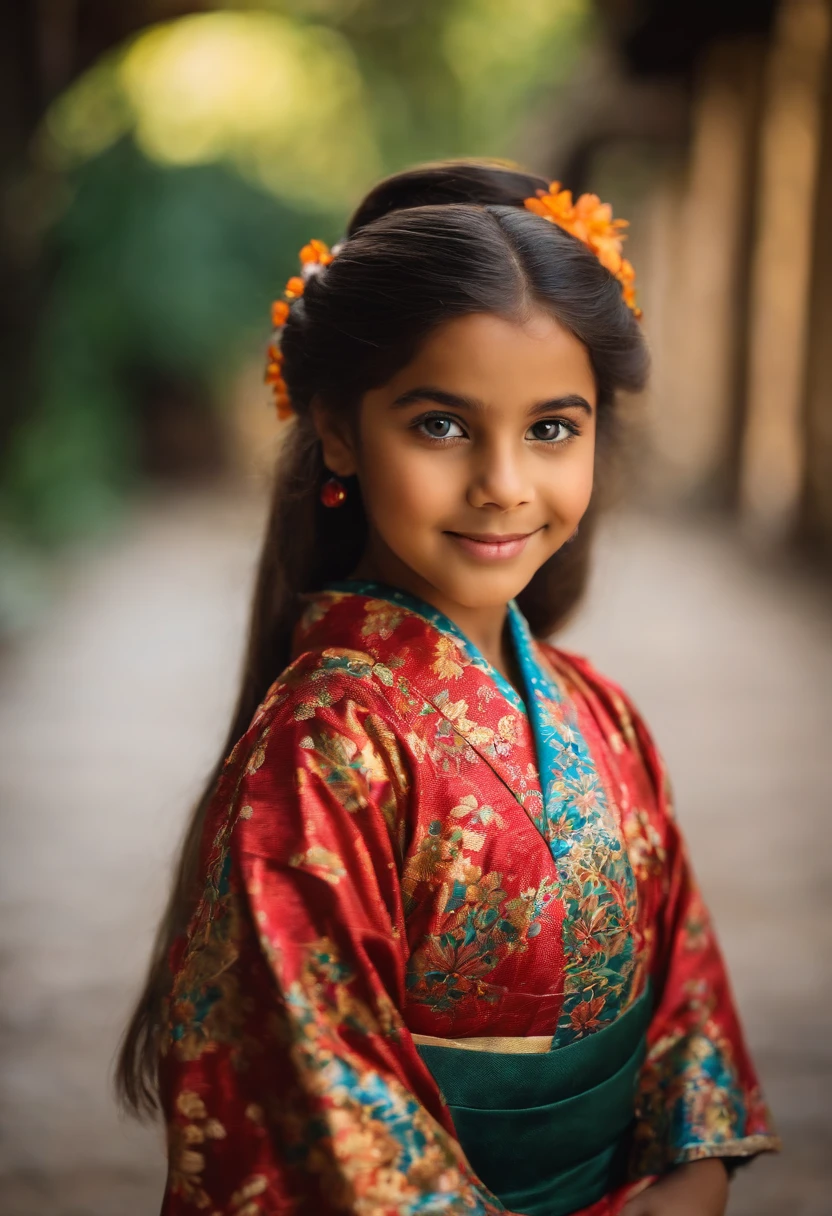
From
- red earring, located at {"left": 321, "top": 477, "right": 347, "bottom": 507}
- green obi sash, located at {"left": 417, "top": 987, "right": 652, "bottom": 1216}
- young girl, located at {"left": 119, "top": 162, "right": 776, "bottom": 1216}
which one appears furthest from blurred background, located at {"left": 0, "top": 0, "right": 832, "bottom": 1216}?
green obi sash, located at {"left": 417, "top": 987, "right": 652, "bottom": 1216}

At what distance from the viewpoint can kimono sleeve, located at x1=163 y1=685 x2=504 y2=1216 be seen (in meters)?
1.04

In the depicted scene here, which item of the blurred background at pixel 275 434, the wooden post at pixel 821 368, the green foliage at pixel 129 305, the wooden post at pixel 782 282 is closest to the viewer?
the blurred background at pixel 275 434

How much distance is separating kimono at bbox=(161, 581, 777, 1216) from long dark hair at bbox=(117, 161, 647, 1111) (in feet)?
0.51

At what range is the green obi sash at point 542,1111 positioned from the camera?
4.00 feet

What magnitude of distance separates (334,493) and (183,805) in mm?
2697

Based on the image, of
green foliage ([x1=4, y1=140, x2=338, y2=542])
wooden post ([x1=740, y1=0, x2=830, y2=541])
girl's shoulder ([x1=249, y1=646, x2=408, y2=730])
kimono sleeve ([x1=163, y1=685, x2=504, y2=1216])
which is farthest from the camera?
green foliage ([x1=4, y1=140, x2=338, y2=542])

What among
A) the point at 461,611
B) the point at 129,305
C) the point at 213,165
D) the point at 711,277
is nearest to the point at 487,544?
the point at 461,611

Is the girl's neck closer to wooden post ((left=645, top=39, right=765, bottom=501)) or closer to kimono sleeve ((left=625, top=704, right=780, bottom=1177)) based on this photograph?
kimono sleeve ((left=625, top=704, right=780, bottom=1177))

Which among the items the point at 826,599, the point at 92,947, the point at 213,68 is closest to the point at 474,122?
the point at 213,68

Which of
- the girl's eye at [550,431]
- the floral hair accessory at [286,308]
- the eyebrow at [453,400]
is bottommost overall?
the girl's eye at [550,431]

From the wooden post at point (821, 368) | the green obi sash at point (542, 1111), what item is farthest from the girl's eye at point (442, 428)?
the wooden post at point (821, 368)

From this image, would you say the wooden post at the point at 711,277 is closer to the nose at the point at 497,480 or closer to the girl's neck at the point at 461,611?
the girl's neck at the point at 461,611

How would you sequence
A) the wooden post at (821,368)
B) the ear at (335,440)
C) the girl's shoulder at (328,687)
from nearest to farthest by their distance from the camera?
the girl's shoulder at (328,687)
the ear at (335,440)
the wooden post at (821,368)

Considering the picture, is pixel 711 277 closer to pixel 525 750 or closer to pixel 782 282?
pixel 782 282
